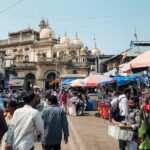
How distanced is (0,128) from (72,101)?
1824cm

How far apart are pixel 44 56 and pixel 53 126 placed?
85043mm

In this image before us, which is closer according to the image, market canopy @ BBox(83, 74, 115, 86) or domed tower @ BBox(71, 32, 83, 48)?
market canopy @ BBox(83, 74, 115, 86)

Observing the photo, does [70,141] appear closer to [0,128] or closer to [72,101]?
[0,128]

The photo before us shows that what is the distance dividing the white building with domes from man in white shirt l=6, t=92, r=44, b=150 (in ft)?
209

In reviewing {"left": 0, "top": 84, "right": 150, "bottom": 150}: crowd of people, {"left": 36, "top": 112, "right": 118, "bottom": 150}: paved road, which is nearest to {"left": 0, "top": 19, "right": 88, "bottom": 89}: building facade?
{"left": 36, "top": 112, "right": 118, "bottom": 150}: paved road

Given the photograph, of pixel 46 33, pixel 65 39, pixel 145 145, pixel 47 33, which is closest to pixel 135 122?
pixel 145 145

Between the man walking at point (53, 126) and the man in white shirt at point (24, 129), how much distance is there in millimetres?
913

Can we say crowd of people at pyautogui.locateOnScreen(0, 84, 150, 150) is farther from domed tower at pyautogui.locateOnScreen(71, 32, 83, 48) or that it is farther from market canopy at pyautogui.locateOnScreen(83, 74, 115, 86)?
domed tower at pyautogui.locateOnScreen(71, 32, 83, 48)

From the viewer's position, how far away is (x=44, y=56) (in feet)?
302

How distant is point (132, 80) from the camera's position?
22594 millimetres

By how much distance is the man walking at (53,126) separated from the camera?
7.36 metres

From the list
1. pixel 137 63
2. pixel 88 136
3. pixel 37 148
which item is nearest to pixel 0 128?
pixel 137 63

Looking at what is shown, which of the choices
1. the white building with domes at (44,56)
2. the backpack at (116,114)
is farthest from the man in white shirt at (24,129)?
the white building with domes at (44,56)

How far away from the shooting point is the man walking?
7355 millimetres
